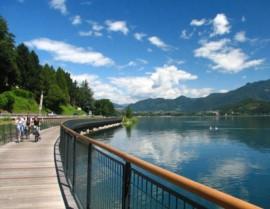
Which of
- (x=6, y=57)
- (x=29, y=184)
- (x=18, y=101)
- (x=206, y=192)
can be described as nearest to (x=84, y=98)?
(x=18, y=101)

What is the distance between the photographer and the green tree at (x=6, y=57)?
88125mm

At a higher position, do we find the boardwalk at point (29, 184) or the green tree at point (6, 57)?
the green tree at point (6, 57)

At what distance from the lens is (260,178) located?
3609cm

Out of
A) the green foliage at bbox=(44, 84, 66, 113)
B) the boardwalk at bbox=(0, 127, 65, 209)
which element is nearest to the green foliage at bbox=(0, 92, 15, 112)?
the green foliage at bbox=(44, 84, 66, 113)

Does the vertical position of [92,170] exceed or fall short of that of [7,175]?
it exceeds it

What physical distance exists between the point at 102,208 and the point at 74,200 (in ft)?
7.17

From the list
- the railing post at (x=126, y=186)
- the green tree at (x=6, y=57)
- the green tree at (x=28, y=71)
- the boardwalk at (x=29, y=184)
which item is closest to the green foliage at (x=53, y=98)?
the green tree at (x=28, y=71)

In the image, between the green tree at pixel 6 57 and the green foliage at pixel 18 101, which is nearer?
the green foliage at pixel 18 101

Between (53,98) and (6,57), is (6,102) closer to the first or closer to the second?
(6,57)

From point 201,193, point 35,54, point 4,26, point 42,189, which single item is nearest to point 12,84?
point 4,26

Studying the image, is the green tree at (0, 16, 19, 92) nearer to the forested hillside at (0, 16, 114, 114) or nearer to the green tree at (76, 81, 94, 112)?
the forested hillside at (0, 16, 114, 114)

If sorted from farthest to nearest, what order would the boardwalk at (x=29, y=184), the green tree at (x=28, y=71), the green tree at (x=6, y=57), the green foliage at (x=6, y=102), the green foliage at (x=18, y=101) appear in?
the green tree at (x=28, y=71), the green tree at (x=6, y=57), the green foliage at (x=18, y=101), the green foliage at (x=6, y=102), the boardwalk at (x=29, y=184)

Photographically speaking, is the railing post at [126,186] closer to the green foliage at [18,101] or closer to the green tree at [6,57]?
the green foliage at [18,101]

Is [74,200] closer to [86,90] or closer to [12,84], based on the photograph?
[12,84]
